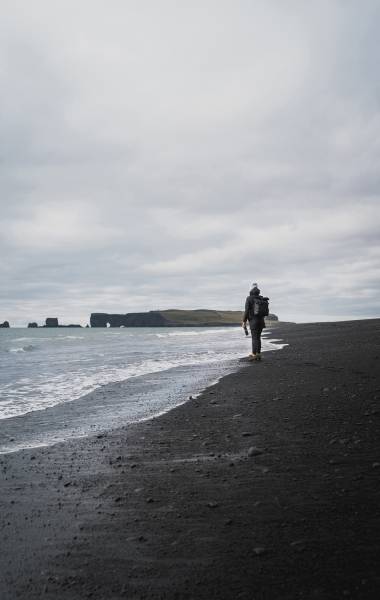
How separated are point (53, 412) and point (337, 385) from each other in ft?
24.8

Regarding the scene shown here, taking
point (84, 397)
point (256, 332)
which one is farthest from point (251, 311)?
point (84, 397)

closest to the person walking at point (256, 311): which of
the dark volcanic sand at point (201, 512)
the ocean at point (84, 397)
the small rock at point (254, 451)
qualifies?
the ocean at point (84, 397)

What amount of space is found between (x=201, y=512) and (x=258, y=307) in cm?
1569

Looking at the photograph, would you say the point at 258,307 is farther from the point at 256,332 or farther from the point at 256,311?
the point at 256,332

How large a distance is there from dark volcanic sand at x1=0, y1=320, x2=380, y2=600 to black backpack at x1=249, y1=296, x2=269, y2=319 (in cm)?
1123

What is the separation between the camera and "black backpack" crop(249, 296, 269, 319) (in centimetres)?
1989

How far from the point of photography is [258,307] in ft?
65.3

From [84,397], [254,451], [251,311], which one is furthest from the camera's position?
[251,311]

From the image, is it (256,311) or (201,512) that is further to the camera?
(256,311)

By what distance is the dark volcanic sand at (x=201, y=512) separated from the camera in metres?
3.41

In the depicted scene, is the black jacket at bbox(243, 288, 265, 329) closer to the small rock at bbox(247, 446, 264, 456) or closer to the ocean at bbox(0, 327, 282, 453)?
the ocean at bbox(0, 327, 282, 453)

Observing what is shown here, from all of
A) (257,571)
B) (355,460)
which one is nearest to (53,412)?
(355,460)

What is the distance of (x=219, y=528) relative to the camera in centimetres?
424

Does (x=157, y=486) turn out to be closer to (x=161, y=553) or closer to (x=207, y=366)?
(x=161, y=553)
